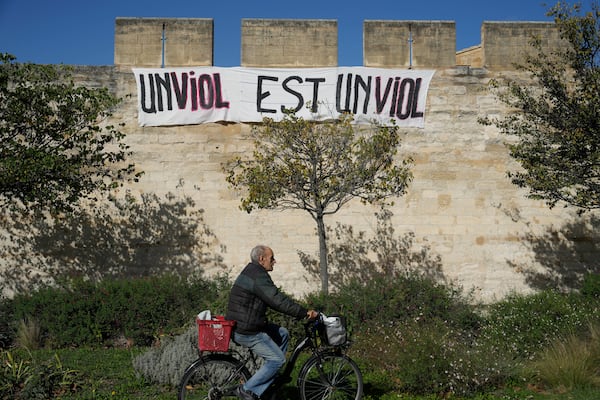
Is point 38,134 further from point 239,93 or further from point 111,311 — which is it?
point 239,93

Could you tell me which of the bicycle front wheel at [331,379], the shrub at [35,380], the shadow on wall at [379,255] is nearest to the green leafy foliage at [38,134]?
the shrub at [35,380]

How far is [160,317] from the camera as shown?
8.53 m

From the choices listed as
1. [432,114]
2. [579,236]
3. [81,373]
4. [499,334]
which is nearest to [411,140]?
[432,114]

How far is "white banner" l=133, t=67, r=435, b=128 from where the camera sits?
10820 mm

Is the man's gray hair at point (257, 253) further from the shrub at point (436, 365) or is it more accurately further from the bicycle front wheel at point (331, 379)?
the shrub at point (436, 365)

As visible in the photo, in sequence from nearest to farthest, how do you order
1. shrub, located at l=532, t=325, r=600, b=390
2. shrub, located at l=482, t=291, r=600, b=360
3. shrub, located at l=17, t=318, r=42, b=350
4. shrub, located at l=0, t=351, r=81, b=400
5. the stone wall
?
shrub, located at l=0, t=351, r=81, b=400, shrub, located at l=532, t=325, r=600, b=390, shrub, located at l=482, t=291, r=600, b=360, shrub, located at l=17, t=318, r=42, b=350, the stone wall

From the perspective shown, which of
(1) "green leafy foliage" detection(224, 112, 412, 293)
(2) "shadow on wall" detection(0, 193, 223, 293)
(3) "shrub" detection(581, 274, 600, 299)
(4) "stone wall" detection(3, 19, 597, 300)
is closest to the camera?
(1) "green leafy foliage" detection(224, 112, 412, 293)

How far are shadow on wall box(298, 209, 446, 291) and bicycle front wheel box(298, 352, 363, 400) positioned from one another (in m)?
5.27

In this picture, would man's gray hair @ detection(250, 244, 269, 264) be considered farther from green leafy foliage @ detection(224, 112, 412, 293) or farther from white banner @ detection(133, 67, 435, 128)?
white banner @ detection(133, 67, 435, 128)

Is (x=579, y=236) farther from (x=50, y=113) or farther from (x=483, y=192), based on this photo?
(x=50, y=113)

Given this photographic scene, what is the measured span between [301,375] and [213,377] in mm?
766

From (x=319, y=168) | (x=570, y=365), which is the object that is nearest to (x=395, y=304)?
(x=319, y=168)

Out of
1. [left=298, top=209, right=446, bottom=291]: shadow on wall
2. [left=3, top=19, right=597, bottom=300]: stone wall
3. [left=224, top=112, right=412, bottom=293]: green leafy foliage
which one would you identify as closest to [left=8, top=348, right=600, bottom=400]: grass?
[left=224, top=112, right=412, bottom=293]: green leafy foliage

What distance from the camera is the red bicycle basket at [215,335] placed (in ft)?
16.3
